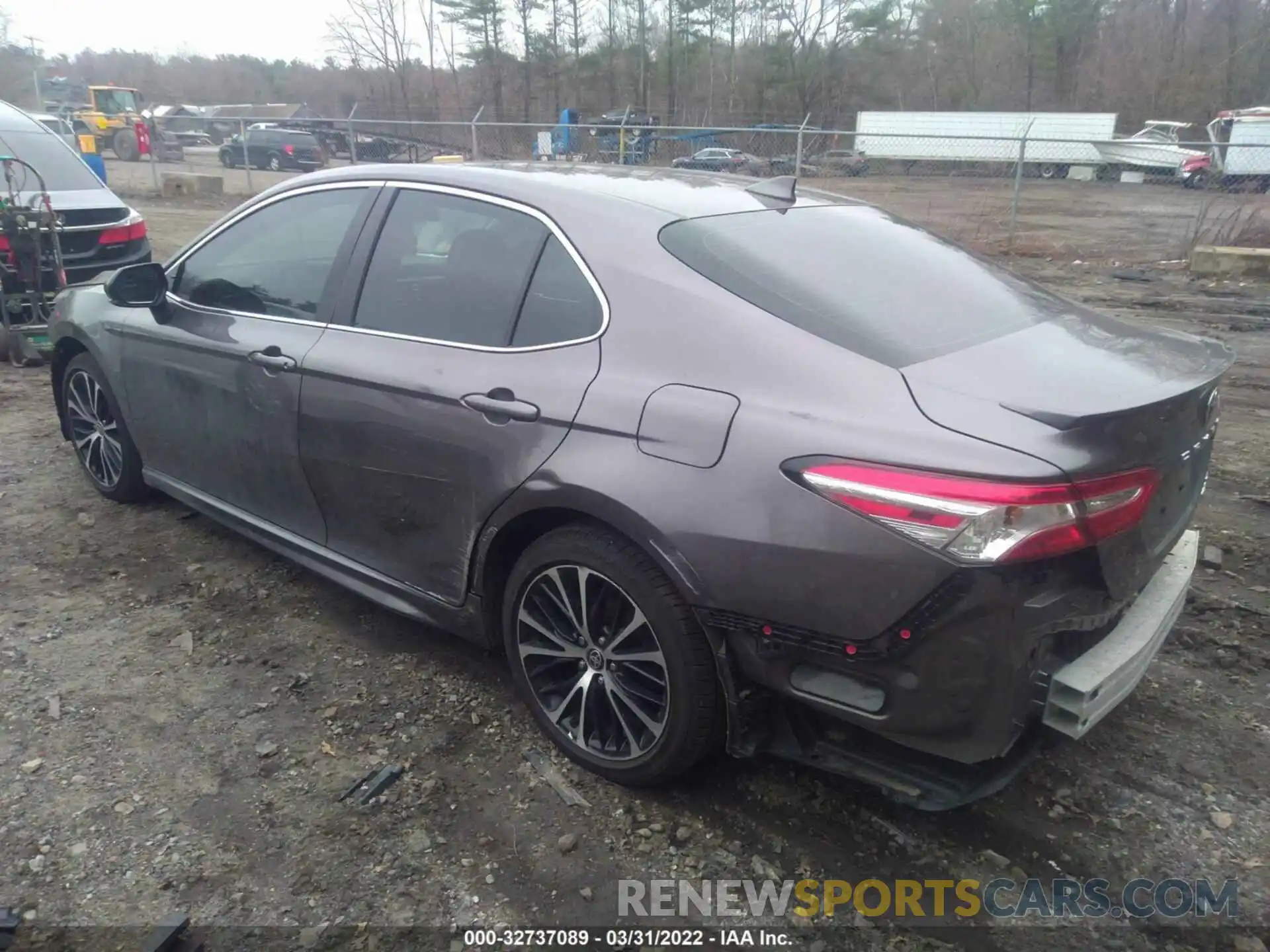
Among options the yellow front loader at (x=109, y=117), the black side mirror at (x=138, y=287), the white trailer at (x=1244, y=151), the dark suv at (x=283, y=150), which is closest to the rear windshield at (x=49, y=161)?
the black side mirror at (x=138, y=287)

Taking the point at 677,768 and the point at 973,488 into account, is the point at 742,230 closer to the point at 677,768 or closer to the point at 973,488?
the point at 973,488

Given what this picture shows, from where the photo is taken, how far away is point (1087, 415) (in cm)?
206

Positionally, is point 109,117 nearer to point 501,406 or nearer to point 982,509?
point 501,406

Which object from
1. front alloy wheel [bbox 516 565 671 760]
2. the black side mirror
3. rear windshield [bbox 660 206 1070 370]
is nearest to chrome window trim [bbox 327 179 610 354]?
rear windshield [bbox 660 206 1070 370]

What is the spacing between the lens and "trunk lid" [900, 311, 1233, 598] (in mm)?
2053

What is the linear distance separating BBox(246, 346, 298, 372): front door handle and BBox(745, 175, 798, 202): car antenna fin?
173 cm

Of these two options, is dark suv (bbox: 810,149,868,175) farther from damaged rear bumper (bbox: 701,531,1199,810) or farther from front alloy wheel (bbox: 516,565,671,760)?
damaged rear bumper (bbox: 701,531,1199,810)

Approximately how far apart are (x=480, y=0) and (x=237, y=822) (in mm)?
50734

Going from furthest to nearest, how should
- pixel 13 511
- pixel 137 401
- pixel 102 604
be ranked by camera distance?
pixel 13 511 → pixel 137 401 → pixel 102 604

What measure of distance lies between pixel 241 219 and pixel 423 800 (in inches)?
99.3

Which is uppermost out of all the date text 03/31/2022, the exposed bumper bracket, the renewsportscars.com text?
the exposed bumper bracket

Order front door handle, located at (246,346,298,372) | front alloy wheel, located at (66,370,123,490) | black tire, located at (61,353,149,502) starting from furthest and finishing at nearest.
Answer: front alloy wheel, located at (66,370,123,490) < black tire, located at (61,353,149,502) < front door handle, located at (246,346,298,372)

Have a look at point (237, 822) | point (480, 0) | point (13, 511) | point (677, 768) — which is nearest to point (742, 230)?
point (677, 768)

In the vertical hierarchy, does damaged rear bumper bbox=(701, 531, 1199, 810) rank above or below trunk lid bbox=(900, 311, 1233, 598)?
below
